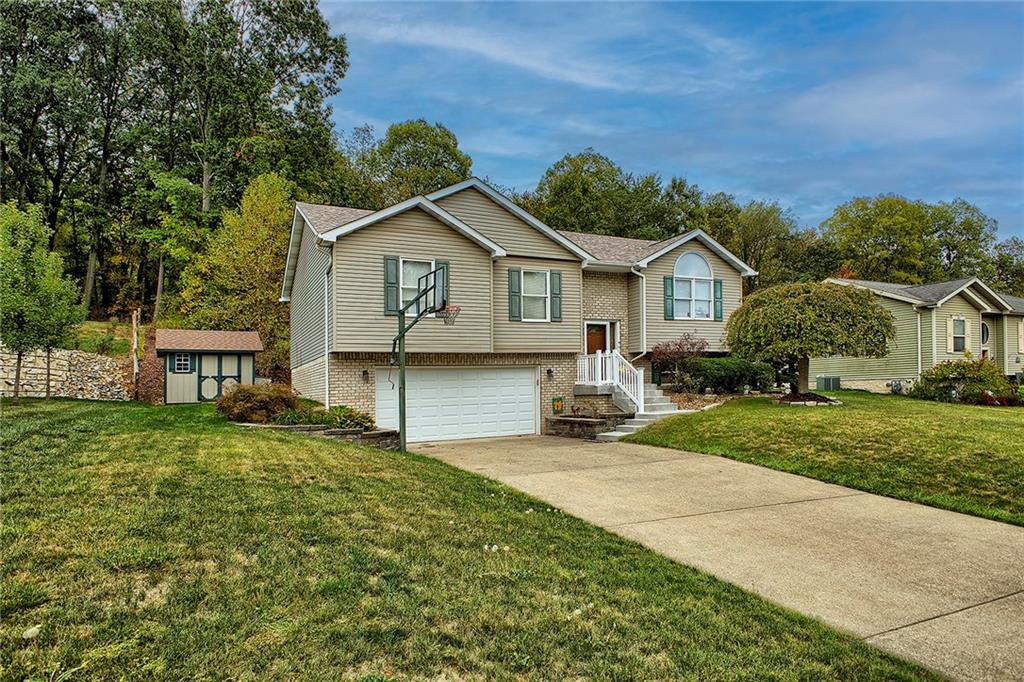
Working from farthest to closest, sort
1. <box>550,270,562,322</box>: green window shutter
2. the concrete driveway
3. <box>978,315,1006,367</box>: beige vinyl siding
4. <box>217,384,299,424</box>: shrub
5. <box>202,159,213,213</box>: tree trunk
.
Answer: <box>978,315,1006,367</box>: beige vinyl siding → <box>202,159,213,213</box>: tree trunk → <box>550,270,562,322</box>: green window shutter → <box>217,384,299,424</box>: shrub → the concrete driveway

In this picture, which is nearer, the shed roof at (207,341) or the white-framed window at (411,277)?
the white-framed window at (411,277)

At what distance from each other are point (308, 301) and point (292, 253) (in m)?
2.53

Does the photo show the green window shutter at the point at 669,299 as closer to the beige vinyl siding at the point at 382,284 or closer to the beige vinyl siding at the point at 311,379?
the beige vinyl siding at the point at 382,284

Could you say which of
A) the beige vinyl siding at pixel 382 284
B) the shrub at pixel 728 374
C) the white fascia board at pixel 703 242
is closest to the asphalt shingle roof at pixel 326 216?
the beige vinyl siding at pixel 382 284

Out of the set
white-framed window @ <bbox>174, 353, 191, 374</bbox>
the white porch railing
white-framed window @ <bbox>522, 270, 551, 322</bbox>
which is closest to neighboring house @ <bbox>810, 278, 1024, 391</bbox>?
the white porch railing

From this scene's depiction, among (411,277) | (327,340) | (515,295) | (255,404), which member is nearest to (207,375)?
(327,340)

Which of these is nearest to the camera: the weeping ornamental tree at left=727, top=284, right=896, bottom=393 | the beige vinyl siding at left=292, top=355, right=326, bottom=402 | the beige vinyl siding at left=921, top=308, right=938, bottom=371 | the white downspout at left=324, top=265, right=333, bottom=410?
the white downspout at left=324, top=265, right=333, bottom=410

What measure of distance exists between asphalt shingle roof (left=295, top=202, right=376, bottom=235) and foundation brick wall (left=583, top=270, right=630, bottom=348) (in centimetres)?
736

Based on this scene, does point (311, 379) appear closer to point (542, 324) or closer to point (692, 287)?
point (542, 324)

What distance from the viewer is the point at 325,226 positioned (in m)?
A: 15.3

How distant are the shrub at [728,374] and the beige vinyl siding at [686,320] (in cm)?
118

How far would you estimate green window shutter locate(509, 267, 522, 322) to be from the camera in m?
17.0

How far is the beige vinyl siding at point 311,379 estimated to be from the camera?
1563 cm

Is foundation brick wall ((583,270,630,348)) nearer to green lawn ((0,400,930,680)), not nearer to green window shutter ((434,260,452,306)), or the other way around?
green window shutter ((434,260,452,306))
